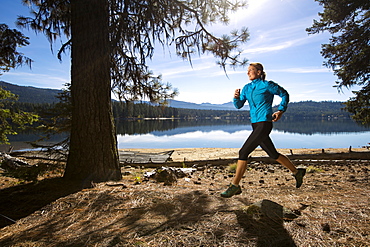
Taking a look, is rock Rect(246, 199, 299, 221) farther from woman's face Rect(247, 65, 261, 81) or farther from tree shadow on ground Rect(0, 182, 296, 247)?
woman's face Rect(247, 65, 261, 81)

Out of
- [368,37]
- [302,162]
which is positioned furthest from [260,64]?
[368,37]

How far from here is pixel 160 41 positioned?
17.8 ft

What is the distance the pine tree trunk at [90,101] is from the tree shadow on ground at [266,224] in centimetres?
280

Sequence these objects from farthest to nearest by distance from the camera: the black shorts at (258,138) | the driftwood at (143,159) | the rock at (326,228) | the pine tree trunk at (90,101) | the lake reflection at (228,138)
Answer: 1. the lake reflection at (228,138)
2. the driftwood at (143,159)
3. the pine tree trunk at (90,101)
4. the black shorts at (258,138)
5. the rock at (326,228)

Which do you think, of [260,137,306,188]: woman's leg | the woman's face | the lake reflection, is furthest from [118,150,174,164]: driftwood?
the lake reflection

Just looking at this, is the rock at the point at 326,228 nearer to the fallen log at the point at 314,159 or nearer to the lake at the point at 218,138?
the fallen log at the point at 314,159

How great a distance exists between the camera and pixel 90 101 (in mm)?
4004

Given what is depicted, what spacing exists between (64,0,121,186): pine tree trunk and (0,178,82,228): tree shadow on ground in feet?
1.24

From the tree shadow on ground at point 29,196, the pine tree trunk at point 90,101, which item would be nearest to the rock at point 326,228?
the tree shadow on ground at point 29,196

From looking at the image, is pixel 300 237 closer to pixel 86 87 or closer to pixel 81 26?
pixel 86 87

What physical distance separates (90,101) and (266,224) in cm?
357

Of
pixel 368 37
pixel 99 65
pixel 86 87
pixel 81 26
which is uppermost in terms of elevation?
pixel 368 37

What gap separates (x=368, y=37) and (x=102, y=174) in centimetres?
1259

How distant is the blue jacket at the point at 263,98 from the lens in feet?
8.82
